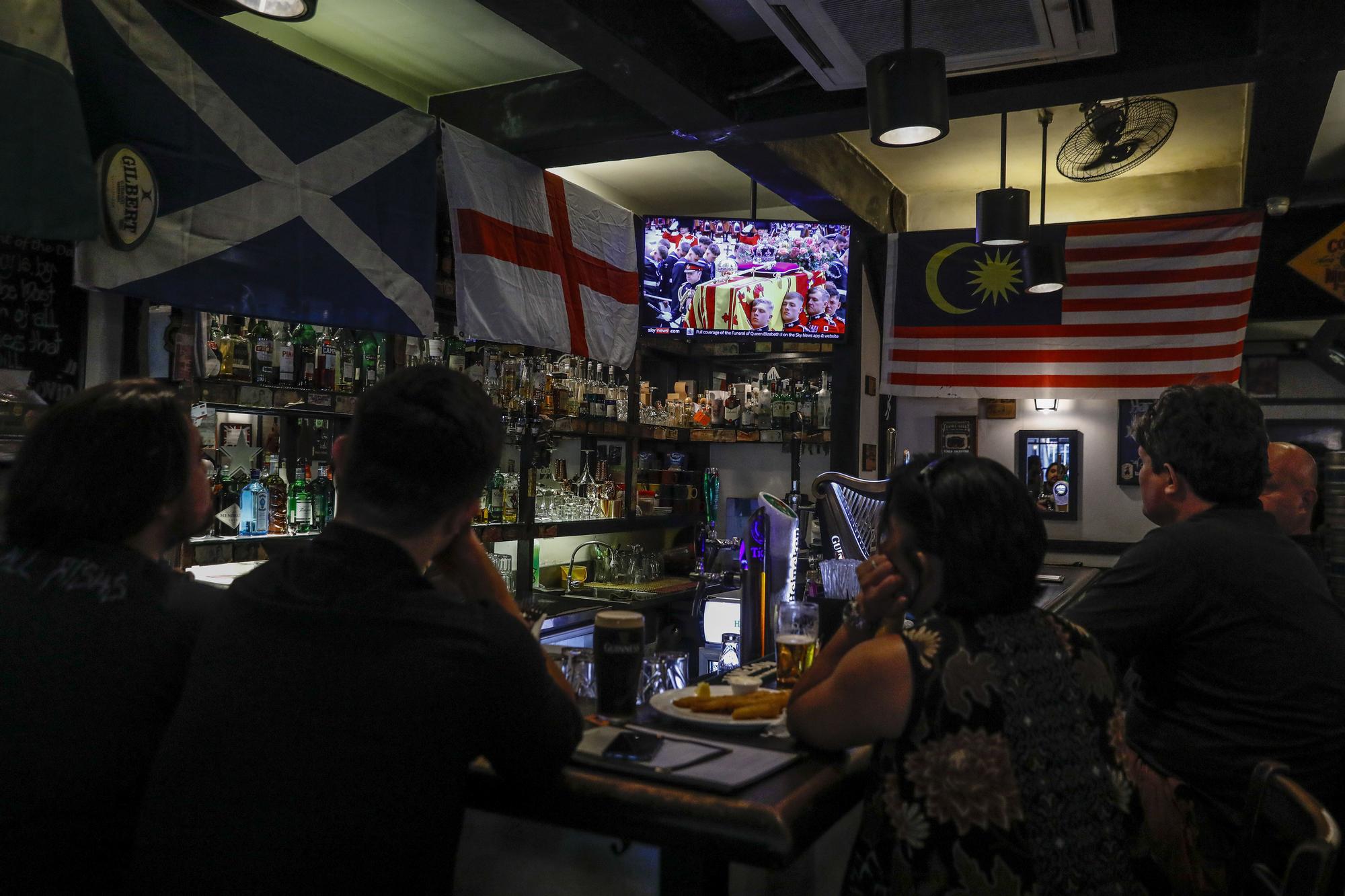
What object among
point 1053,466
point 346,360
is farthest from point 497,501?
point 1053,466

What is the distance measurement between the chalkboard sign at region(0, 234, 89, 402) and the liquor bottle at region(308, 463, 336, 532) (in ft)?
3.94

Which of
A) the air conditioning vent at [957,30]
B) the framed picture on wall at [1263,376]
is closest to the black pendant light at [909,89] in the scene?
the air conditioning vent at [957,30]

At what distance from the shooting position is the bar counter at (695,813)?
1298mm

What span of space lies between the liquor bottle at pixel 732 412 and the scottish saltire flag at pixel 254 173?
3089 millimetres

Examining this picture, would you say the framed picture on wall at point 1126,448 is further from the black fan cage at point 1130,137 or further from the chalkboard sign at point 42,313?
the chalkboard sign at point 42,313

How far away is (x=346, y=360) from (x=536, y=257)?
3.04ft

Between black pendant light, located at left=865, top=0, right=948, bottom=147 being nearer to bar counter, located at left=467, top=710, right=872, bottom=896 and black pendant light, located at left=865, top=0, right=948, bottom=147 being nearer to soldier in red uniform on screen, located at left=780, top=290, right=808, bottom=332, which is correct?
bar counter, located at left=467, top=710, right=872, bottom=896

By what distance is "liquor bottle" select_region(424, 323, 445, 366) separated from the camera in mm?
4438

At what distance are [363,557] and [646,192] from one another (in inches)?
195

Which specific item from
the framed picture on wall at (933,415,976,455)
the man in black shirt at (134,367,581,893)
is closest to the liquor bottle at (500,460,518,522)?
the framed picture on wall at (933,415,976,455)

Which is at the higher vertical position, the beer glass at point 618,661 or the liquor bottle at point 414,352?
the liquor bottle at point 414,352

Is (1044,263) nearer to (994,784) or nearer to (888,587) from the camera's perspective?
(888,587)

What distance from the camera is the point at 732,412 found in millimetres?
6551

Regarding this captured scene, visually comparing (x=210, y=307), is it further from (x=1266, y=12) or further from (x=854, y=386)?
(x=854, y=386)
